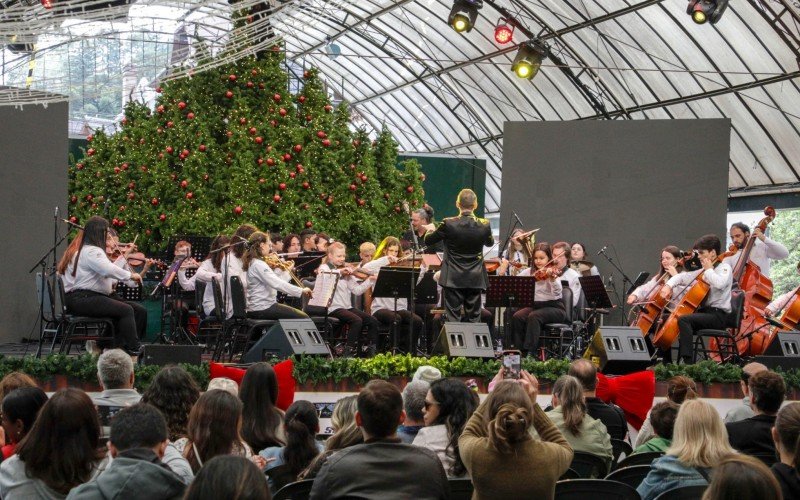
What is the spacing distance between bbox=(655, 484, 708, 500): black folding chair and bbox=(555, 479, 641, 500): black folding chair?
0.13 metres

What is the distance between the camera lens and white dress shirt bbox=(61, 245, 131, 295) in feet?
31.4

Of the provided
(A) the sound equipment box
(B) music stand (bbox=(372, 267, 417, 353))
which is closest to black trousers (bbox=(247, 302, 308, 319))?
(B) music stand (bbox=(372, 267, 417, 353))

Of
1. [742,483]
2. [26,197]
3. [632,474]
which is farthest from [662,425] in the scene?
[26,197]

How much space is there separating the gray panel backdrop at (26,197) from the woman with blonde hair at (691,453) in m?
10.3

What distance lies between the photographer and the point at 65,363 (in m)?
8.75

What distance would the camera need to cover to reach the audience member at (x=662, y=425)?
217 inches

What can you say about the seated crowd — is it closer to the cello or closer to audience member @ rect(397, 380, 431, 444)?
audience member @ rect(397, 380, 431, 444)

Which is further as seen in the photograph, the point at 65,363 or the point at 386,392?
the point at 65,363

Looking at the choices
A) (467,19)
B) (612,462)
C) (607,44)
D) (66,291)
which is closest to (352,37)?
(607,44)

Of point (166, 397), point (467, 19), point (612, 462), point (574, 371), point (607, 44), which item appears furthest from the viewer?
point (607, 44)

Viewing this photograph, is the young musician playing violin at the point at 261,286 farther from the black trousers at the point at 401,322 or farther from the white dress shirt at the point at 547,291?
the white dress shirt at the point at 547,291

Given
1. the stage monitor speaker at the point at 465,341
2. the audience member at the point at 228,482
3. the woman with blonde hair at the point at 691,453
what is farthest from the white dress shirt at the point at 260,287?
the audience member at the point at 228,482

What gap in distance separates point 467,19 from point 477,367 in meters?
7.42

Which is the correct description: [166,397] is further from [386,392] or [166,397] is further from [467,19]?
[467,19]
